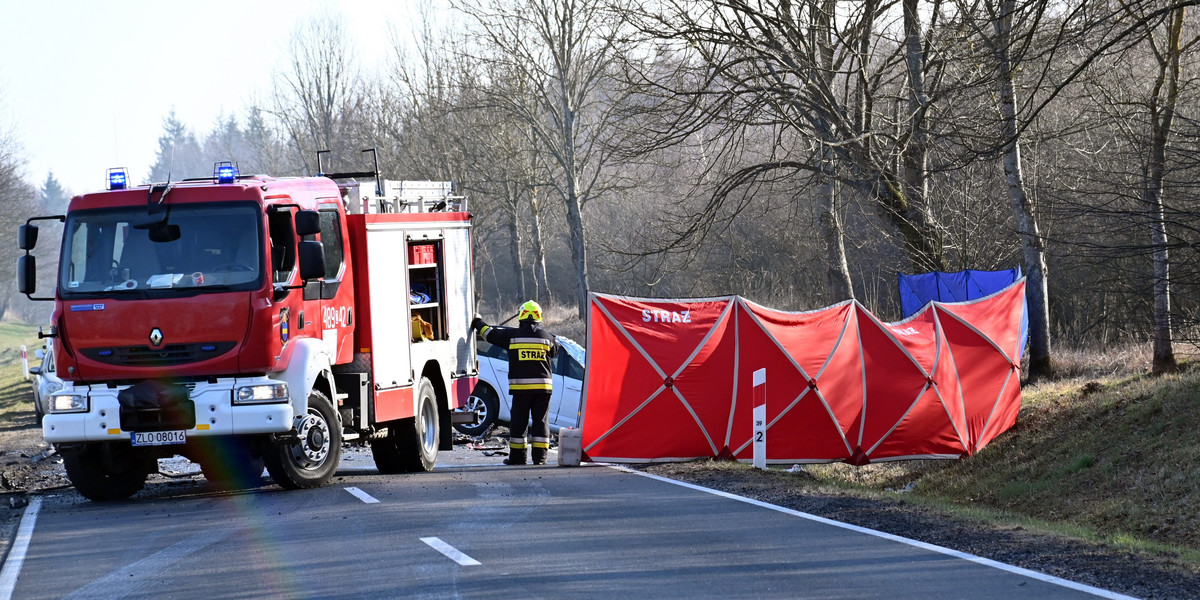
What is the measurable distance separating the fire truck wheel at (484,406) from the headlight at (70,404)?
31.0ft

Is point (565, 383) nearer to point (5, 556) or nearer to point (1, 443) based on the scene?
→ point (1, 443)

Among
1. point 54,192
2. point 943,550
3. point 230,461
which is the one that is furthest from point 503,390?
point 54,192

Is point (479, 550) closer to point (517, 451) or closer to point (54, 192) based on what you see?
point (517, 451)

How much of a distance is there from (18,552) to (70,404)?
231cm

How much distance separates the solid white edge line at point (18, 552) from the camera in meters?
8.02

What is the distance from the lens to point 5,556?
361 inches

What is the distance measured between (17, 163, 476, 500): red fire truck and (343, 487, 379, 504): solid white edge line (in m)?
0.31

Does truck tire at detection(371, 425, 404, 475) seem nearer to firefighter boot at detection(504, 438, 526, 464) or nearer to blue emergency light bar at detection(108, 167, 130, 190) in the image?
firefighter boot at detection(504, 438, 526, 464)

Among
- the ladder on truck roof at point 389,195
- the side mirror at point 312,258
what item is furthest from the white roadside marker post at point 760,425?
the side mirror at point 312,258

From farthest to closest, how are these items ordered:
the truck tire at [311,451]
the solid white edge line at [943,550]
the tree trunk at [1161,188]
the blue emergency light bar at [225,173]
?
the tree trunk at [1161,188] < the blue emergency light bar at [225,173] < the truck tire at [311,451] < the solid white edge line at [943,550]

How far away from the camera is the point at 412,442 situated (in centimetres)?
1429

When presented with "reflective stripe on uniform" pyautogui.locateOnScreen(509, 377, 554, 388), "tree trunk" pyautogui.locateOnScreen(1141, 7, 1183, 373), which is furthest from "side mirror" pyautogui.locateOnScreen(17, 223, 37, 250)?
"tree trunk" pyautogui.locateOnScreen(1141, 7, 1183, 373)

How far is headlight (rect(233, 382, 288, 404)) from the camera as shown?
11211 mm

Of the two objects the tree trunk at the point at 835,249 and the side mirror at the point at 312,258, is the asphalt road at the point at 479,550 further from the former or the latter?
the tree trunk at the point at 835,249
